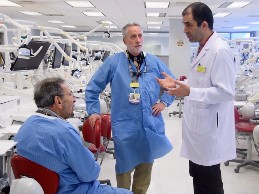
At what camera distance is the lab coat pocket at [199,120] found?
5.80 ft

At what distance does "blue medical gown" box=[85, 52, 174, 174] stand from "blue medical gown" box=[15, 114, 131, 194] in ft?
2.29

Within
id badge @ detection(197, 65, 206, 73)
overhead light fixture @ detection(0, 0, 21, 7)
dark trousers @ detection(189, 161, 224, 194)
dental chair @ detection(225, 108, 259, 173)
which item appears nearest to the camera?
id badge @ detection(197, 65, 206, 73)

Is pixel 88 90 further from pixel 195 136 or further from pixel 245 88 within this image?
pixel 245 88

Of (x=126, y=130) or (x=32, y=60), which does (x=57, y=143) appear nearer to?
(x=126, y=130)

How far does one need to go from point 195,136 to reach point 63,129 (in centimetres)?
79

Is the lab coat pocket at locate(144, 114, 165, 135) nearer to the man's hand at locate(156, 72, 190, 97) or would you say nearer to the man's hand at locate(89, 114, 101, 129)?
the man's hand at locate(89, 114, 101, 129)

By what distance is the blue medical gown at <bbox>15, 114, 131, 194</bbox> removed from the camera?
1.43 meters

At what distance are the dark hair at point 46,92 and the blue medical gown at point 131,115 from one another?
26.5 inches

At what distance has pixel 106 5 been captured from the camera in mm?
7770

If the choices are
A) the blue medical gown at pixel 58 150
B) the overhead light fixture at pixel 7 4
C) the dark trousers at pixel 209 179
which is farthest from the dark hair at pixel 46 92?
the overhead light fixture at pixel 7 4

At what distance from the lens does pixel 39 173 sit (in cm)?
145

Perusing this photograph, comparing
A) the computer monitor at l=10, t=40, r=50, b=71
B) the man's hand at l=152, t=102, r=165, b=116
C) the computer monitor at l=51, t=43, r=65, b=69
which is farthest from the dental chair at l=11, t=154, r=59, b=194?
the computer monitor at l=51, t=43, r=65, b=69

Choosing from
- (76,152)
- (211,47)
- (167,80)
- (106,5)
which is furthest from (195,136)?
(106,5)

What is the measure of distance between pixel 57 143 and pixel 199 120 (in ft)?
2.62
